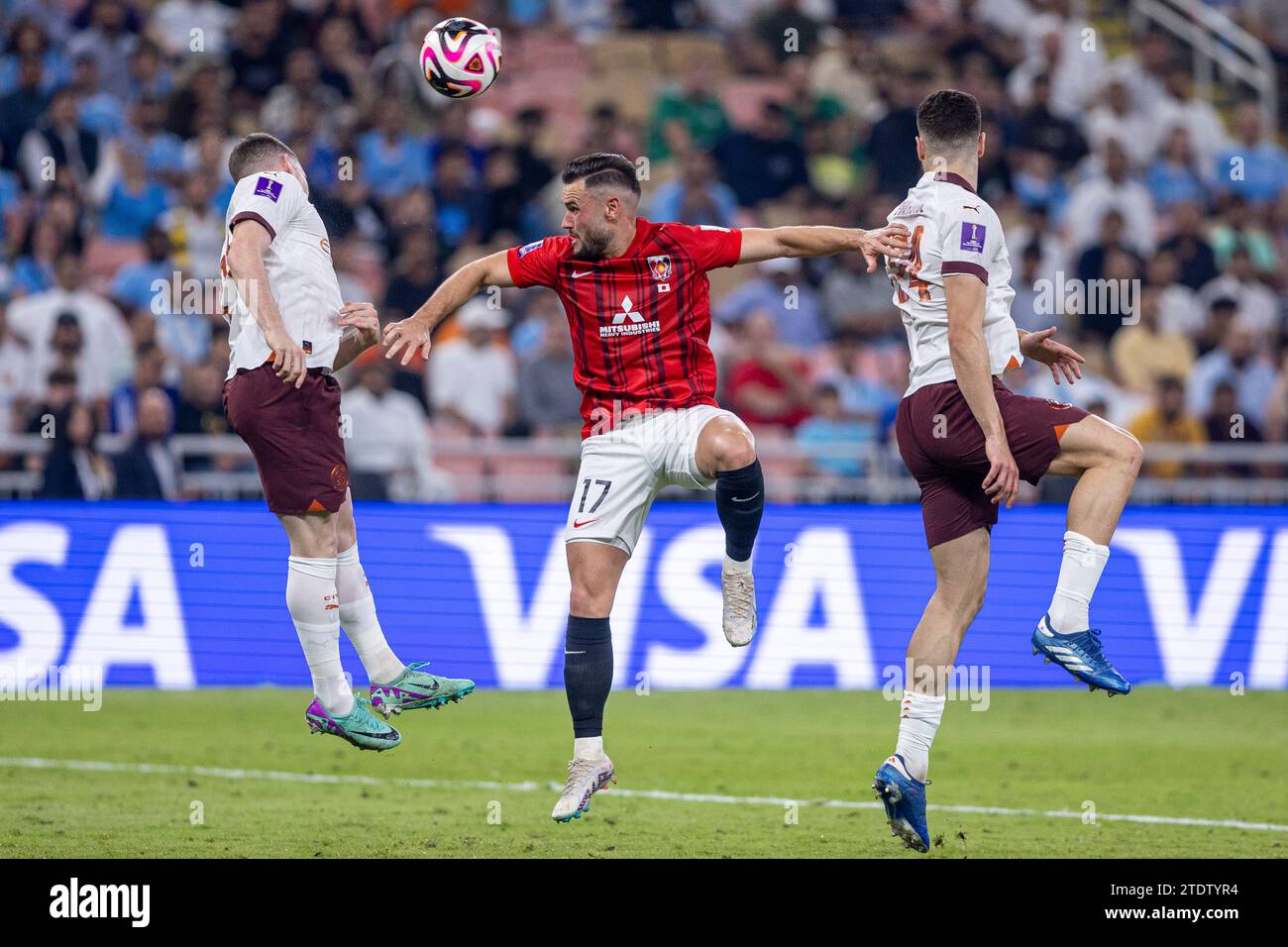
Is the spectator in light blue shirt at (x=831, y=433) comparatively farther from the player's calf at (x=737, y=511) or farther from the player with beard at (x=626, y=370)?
the player with beard at (x=626, y=370)

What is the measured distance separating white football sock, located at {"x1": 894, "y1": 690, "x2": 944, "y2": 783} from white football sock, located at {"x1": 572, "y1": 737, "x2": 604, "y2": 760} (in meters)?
1.30

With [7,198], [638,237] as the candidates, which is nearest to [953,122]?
[638,237]

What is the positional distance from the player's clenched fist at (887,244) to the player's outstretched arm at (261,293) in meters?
2.55

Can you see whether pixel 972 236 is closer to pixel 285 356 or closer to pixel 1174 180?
pixel 285 356

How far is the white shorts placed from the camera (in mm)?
8094

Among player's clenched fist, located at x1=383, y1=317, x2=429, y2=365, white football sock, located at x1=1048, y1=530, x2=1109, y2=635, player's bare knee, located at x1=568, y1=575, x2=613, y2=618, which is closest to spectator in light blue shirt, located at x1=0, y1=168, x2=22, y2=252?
player's clenched fist, located at x1=383, y1=317, x2=429, y2=365

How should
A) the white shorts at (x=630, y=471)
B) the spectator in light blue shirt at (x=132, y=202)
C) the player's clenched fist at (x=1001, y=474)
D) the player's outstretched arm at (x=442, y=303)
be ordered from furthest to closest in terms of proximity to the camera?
the spectator in light blue shirt at (x=132, y=202)
the white shorts at (x=630, y=471)
the player's outstretched arm at (x=442, y=303)
the player's clenched fist at (x=1001, y=474)

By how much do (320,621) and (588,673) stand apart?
4.44 ft

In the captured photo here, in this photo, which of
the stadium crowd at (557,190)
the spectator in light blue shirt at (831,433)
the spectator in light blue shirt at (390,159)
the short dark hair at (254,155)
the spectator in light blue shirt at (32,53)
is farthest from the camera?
the spectator in light blue shirt at (32,53)

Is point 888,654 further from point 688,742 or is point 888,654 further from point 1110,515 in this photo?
point 1110,515

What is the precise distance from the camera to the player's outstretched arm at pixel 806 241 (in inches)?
308

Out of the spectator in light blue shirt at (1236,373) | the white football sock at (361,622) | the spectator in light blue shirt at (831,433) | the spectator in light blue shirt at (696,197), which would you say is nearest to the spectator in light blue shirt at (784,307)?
the spectator in light blue shirt at (696,197)

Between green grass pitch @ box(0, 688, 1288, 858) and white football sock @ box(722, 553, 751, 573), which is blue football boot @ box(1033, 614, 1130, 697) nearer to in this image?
green grass pitch @ box(0, 688, 1288, 858)

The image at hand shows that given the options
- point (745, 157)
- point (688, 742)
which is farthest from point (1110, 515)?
point (745, 157)
